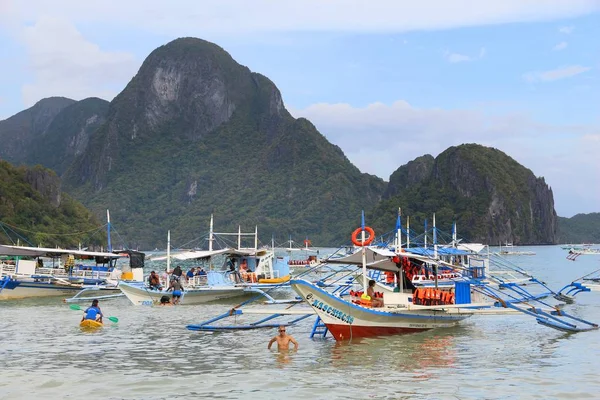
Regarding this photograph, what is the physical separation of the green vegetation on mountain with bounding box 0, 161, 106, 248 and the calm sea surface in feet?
292

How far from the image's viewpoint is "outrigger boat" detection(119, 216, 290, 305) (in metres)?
35.3

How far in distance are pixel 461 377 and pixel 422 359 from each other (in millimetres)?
2469

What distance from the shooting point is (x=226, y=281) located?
1527 inches

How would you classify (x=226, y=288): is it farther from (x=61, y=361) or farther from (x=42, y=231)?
(x=42, y=231)

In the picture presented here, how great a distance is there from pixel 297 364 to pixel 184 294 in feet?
59.9

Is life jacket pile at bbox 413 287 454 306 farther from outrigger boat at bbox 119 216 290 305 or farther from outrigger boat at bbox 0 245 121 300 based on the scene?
outrigger boat at bbox 0 245 121 300

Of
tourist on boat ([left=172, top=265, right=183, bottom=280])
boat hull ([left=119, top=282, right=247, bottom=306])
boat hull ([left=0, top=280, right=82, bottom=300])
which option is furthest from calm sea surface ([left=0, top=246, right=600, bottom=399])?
boat hull ([left=0, top=280, right=82, bottom=300])

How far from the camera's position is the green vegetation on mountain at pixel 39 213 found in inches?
4412

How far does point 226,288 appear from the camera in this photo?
1467 inches

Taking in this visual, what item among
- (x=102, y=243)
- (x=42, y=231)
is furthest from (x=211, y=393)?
(x=102, y=243)

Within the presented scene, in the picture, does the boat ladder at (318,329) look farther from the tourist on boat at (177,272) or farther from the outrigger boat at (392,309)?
the tourist on boat at (177,272)

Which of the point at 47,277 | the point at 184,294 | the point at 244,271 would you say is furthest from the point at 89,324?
the point at 47,277

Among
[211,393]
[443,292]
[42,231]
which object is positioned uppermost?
[42,231]

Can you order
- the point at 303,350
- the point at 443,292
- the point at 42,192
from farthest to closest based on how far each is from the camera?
the point at 42,192
the point at 443,292
the point at 303,350
